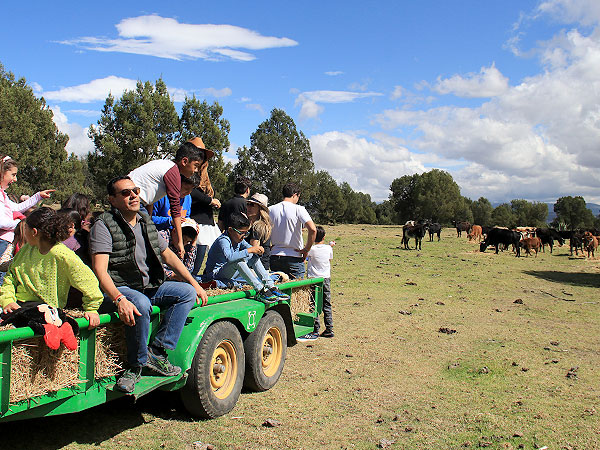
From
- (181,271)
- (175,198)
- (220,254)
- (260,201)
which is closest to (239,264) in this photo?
(220,254)

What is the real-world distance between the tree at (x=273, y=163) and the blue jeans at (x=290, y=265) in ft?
195

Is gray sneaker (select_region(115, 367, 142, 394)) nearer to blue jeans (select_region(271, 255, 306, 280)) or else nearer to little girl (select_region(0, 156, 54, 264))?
little girl (select_region(0, 156, 54, 264))

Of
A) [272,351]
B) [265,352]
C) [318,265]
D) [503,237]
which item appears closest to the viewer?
[265,352]

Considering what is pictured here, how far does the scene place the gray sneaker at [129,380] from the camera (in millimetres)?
3771

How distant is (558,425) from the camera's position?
194 inches

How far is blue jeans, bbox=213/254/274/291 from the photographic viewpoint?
5648 millimetres

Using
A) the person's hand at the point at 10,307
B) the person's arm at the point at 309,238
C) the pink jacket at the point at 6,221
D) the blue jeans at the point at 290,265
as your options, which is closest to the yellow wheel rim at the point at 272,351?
the blue jeans at the point at 290,265

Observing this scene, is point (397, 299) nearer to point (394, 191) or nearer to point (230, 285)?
point (230, 285)

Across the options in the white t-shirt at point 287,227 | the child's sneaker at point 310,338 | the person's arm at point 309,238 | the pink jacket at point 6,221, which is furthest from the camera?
the child's sneaker at point 310,338

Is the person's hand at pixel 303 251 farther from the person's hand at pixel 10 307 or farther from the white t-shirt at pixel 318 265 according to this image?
the person's hand at pixel 10 307

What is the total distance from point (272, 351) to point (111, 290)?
254cm

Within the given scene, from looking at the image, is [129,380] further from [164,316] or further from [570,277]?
[570,277]

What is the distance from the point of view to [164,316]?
436 centimetres

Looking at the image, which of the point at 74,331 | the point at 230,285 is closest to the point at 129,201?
the point at 74,331
